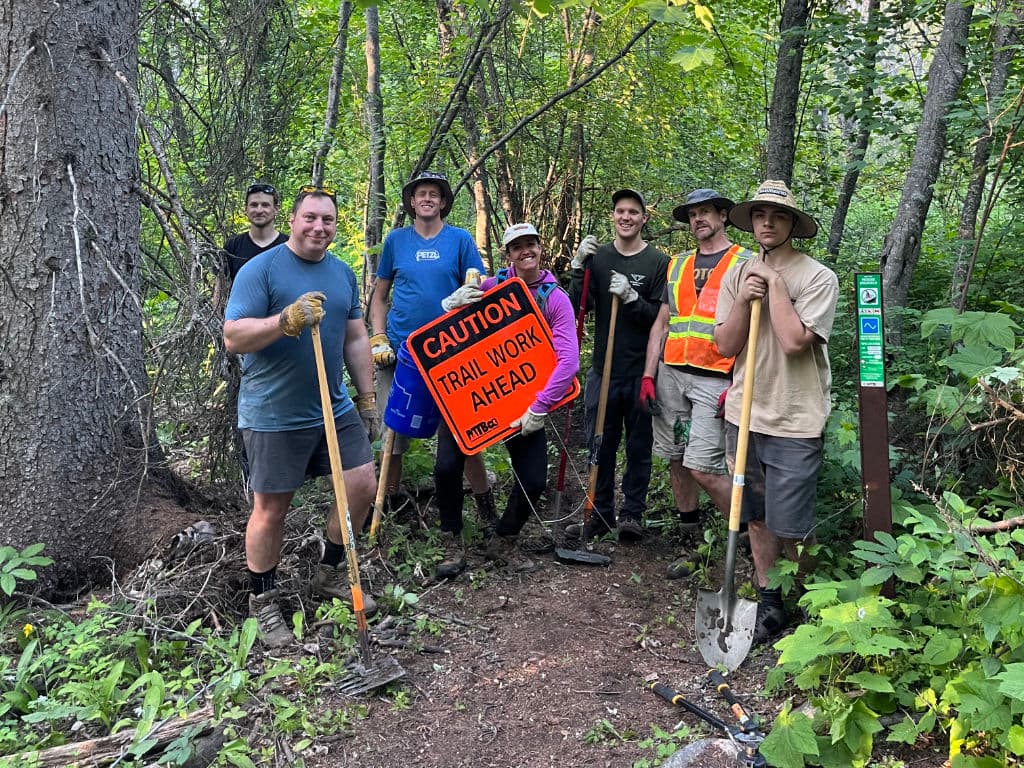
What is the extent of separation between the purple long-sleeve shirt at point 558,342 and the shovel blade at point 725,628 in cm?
153

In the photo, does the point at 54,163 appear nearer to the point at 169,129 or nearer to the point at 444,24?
the point at 169,129

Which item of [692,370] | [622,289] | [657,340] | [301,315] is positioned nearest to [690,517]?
[692,370]

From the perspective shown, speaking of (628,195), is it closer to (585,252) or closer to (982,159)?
(585,252)

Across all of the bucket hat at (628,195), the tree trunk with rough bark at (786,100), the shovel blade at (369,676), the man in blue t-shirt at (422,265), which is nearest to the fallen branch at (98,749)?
the shovel blade at (369,676)

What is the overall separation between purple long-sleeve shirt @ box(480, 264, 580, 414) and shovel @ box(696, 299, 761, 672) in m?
1.27

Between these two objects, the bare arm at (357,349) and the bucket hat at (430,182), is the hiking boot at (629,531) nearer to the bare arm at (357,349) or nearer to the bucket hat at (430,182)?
the bare arm at (357,349)

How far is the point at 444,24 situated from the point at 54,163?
445 centimetres

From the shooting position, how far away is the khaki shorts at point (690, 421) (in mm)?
4492

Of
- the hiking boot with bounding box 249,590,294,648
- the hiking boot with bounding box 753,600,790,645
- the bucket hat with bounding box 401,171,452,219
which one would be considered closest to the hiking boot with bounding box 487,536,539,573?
the hiking boot with bounding box 249,590,294,648

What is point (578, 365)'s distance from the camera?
4.73 m

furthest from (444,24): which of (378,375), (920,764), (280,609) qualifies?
(920,764)

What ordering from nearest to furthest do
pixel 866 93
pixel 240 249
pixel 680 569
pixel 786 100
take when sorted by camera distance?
pixel 680 569 → pixel 240 249 → pixel 786 100 → pixel 866 93

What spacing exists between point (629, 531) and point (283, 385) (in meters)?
2.58

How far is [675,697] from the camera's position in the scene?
3328 millimetres
